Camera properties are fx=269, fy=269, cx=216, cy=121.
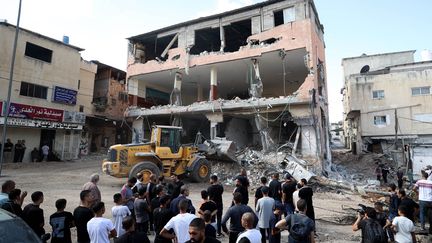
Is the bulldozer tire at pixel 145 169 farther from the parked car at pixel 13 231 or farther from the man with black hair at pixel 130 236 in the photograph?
the man with black hair at pixel 130 236

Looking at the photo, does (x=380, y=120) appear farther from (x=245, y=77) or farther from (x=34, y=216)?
(x=34, y=216)

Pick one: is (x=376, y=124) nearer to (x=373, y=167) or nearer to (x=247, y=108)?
(x=373, y=167)

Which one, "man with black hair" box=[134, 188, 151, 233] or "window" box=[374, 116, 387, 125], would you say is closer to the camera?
"man with black hair" box=[134, 188, 151, 233]

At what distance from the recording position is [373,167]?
18.2m

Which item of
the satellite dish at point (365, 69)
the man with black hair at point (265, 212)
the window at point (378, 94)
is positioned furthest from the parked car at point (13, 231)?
the satellite dish at point (365, 69)

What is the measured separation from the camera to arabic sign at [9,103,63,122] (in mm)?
16438

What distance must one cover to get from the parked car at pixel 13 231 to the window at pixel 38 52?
19073 mm

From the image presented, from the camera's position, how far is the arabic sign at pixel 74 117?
19.4 m

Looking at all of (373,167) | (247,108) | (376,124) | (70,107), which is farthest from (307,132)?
(70,107)

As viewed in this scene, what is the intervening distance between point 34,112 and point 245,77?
1513 centimetres

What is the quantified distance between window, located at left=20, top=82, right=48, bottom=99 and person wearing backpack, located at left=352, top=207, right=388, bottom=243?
20.2 m

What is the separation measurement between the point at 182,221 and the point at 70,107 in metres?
20.0

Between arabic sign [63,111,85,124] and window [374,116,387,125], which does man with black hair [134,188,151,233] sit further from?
window [374,116,387,125]

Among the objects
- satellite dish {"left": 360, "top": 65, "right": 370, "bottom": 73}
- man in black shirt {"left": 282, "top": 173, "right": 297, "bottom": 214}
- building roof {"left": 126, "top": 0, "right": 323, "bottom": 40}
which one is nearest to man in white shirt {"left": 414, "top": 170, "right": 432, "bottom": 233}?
man in black shirt {"left": 282, "top": 173, "right": 297, "bottom": 214}
